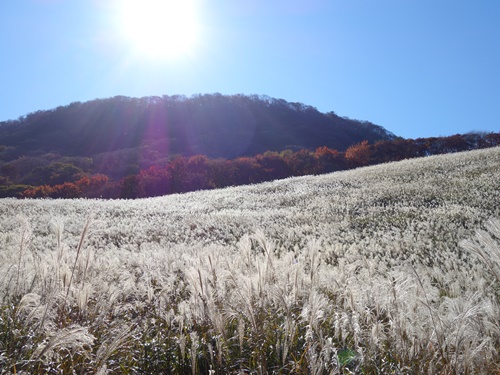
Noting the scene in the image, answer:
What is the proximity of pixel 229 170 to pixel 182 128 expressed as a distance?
319 feet

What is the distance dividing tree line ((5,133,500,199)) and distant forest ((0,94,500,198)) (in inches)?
5.4

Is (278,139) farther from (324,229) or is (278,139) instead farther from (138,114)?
(324,229)

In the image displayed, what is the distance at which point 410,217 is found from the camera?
1138cm

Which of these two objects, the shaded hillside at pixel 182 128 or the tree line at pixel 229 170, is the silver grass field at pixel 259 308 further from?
the shaded hillside at pixel 182 128

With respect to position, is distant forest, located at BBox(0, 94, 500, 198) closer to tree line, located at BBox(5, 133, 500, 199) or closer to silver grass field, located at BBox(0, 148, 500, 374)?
tree line, located at BBox(5, 133, 500, 199)

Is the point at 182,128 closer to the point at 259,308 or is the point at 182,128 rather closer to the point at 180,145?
the point at 180,145

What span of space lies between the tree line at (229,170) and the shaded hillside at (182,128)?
62755mm

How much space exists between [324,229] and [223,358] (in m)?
8.20

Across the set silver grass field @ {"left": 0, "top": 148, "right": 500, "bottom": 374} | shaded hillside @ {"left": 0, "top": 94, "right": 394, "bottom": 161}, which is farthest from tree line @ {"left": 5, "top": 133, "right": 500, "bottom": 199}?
shaded hillside @ {"left": 0, "top": 94, "right": 394, "bottom": 161}

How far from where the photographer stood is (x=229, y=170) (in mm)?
46688

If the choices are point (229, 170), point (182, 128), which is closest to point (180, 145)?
point (182, 128)

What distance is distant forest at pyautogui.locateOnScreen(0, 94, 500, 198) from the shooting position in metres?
46.3

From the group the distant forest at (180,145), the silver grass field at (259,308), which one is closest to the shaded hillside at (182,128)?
the distant forest at (180,145)

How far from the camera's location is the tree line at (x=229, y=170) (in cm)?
4422
